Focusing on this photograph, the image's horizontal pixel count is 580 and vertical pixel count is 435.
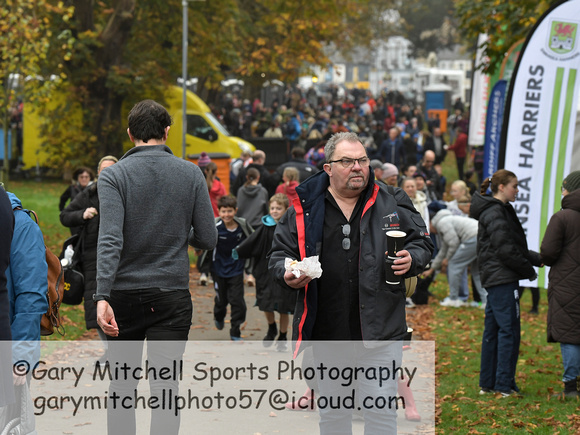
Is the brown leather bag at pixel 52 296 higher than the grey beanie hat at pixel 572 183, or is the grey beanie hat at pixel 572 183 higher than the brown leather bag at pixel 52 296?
the grey beanie hat at pixel 572 183

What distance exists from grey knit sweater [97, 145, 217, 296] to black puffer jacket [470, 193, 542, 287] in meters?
3.87

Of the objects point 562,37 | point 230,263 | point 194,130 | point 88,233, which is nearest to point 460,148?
point 194,130

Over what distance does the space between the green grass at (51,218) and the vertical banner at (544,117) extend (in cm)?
542

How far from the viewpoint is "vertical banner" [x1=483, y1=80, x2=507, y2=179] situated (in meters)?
15.3

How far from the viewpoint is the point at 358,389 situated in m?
5.49

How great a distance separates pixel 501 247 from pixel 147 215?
4105 millimetres

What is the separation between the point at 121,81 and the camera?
26391 millimetres

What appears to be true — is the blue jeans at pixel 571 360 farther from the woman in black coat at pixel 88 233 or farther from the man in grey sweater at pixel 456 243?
the man in grey sweater at pixel 456 243

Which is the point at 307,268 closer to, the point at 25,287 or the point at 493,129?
the point at 25,287

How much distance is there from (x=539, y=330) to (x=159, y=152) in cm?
850

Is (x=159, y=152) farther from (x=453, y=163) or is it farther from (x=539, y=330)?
(x=453, y=163)

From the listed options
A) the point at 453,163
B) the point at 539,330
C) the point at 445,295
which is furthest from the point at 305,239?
the point at 453,163

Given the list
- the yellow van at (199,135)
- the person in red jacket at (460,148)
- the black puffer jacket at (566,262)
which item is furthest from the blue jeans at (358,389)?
the person in red jacket at (460,148)

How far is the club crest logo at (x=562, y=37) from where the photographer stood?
11.5m
